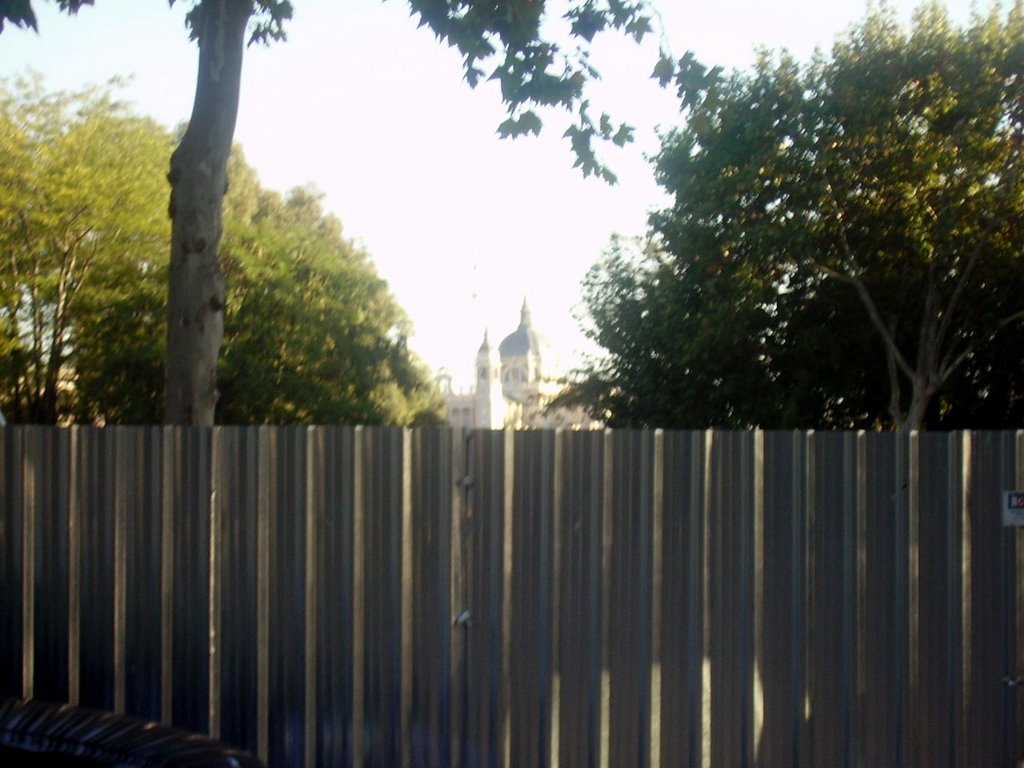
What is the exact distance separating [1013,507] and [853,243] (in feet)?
82.2

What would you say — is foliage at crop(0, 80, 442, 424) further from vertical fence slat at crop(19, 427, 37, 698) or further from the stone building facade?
the stone building facade

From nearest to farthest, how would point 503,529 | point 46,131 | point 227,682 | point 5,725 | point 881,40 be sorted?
point 5,725, point 503,529, point 227,682, point 881,40, point 46,131

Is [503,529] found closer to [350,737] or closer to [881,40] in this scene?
[350,737]

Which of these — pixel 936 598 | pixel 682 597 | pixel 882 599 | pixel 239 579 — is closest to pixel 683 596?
pixel 682 597

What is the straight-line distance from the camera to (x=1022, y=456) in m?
5.68

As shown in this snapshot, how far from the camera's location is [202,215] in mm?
8078

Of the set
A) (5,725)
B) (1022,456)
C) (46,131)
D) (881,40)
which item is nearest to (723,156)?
(881,40)

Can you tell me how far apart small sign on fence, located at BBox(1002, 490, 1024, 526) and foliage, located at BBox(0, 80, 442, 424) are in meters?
30.3

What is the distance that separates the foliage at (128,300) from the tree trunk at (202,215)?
26006 mm

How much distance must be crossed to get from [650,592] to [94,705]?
3186 mm

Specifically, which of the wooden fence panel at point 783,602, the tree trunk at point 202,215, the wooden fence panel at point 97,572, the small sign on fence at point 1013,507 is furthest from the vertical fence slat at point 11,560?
the small sign on fence at point 1013,507

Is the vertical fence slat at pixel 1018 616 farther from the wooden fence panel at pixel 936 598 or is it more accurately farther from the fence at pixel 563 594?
the wooden fence panel at pixel 936 598

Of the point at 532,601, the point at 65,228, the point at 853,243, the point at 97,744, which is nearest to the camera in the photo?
the point at 97,744

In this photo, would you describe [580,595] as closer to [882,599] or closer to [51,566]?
[882,599]
